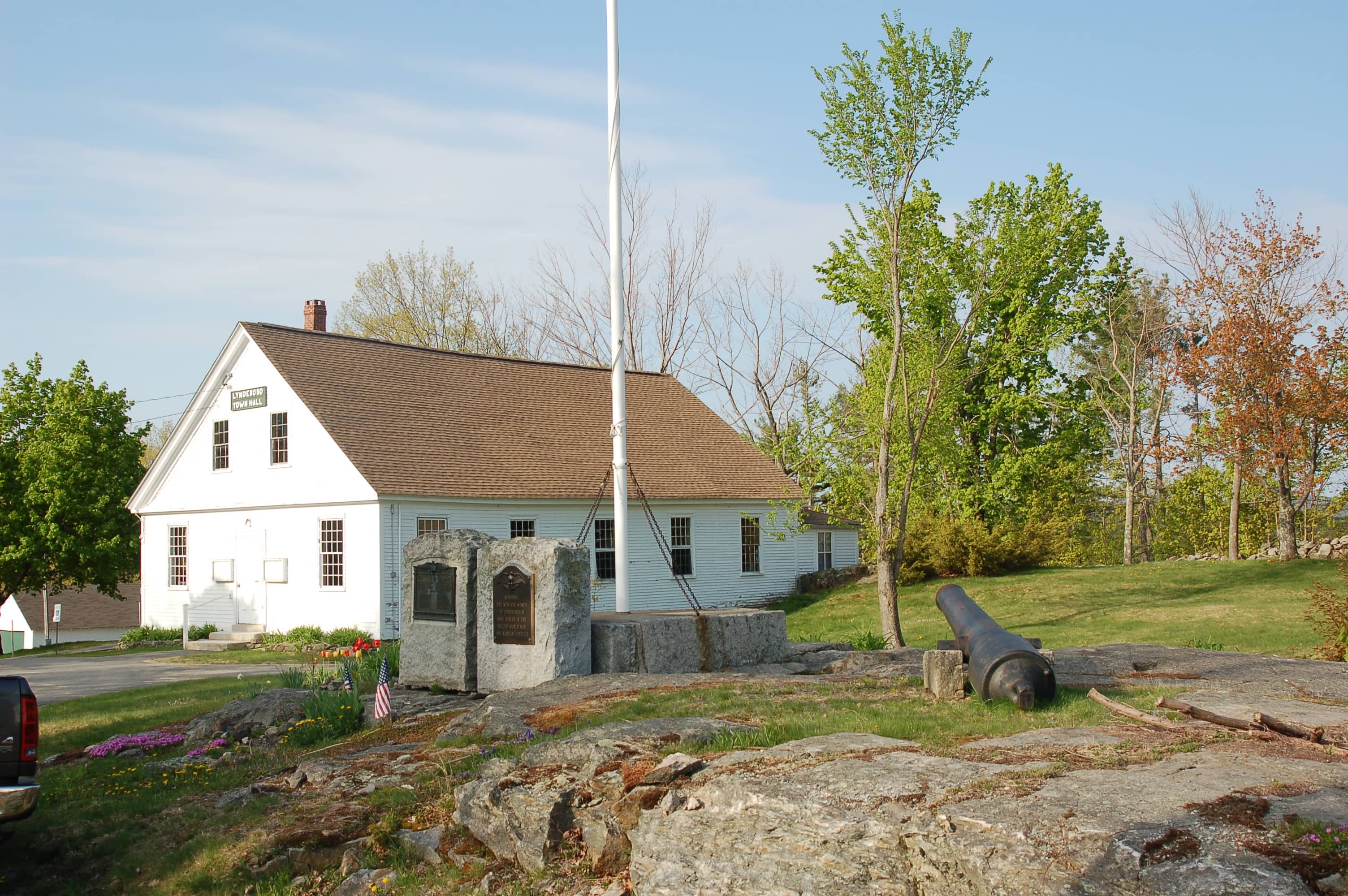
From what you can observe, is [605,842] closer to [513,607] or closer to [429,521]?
[513,607]

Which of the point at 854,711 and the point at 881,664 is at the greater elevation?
the point at 854,711

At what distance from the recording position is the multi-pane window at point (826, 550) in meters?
32.6

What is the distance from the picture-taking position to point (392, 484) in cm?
2372

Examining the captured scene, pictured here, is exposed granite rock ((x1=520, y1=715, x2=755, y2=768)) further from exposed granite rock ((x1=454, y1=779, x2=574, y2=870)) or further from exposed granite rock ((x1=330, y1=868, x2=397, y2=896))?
exposed granite rock ((x1=330, y1=868, x2=397, y2=896))

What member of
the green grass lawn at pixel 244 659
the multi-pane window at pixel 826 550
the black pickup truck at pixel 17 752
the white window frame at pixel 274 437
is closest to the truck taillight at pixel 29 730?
the black pickup truck at pixel 17 752

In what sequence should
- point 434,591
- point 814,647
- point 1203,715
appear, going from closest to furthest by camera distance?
point 1203,715 < point 434,591 < point 814,647

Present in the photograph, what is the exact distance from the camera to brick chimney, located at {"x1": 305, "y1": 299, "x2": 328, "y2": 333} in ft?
102

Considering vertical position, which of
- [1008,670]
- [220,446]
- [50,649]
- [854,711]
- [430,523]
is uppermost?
[220,446]

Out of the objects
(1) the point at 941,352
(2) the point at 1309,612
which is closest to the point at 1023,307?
(1) the point at 941,352

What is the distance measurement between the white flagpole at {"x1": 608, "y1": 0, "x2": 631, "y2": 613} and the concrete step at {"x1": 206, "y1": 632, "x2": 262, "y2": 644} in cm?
1431

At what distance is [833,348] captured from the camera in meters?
42.4

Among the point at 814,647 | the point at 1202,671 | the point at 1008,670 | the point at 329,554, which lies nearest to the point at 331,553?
the point at 329,554

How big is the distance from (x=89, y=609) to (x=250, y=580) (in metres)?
25.3

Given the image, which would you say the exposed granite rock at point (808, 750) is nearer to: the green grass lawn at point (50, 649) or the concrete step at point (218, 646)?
the concrete step at point (218, 646)
